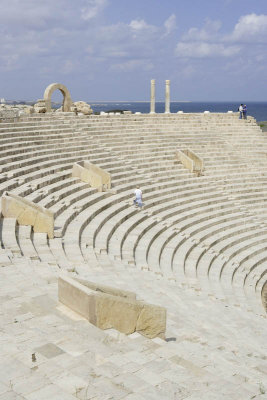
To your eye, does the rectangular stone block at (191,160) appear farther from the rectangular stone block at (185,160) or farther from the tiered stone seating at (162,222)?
the tiered stone seating at (162,222)

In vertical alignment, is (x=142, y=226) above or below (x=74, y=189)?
below

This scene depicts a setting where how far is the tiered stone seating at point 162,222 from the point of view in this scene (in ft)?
29.2

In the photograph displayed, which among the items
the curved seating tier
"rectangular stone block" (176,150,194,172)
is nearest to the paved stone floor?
the curved seating tier

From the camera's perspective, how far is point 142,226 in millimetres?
16562

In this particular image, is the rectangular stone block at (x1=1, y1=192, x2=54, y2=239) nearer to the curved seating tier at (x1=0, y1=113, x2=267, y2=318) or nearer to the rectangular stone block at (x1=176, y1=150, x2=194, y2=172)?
the curved seating tier at (x1=0, y1=113, x2=267, y2=318)

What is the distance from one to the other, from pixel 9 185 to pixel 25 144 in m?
4.74

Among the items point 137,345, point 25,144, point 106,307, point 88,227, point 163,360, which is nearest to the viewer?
point 163,360

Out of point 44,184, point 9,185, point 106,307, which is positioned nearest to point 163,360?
point 106,307

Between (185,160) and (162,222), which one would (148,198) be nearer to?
(162,222)

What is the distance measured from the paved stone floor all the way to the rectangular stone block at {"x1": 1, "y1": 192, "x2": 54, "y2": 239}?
9.45 ft

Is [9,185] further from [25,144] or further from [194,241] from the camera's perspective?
[194,241]

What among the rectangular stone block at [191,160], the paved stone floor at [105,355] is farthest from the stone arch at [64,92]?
the paved stone floor at [105,355]

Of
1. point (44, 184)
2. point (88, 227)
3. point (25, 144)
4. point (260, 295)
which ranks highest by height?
point (25, 144)

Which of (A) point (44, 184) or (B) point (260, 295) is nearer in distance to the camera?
(B) point (260, 295)
